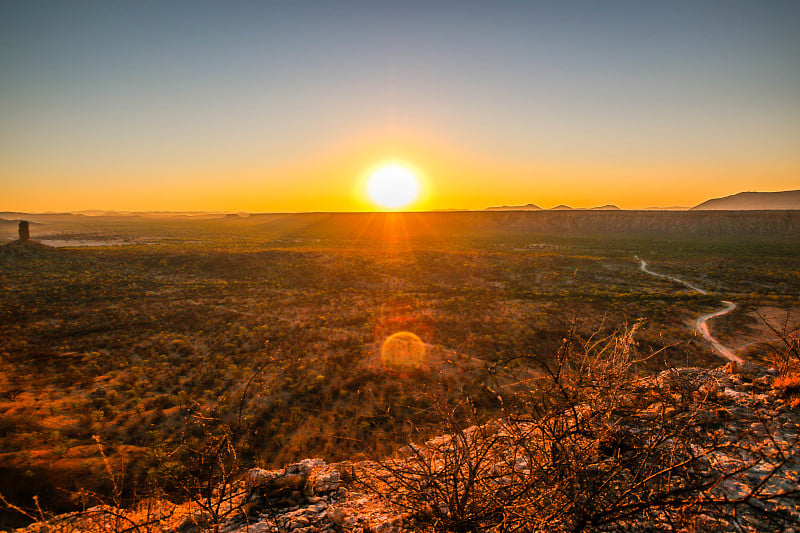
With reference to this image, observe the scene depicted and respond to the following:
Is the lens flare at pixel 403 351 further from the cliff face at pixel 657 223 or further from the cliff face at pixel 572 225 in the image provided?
the cliff face at pixel 657 223

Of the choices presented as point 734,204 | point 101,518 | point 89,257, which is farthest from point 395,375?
point 734,204

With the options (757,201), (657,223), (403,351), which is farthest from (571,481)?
(757,201)

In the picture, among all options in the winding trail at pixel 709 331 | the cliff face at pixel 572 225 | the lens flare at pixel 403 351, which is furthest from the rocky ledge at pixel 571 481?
the cliff face at pixel 572 225

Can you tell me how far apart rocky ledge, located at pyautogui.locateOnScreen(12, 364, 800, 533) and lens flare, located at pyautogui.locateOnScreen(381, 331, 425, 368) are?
6092 millimetres

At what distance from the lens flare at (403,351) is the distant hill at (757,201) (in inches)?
7904

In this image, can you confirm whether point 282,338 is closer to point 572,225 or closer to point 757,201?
point 572,225

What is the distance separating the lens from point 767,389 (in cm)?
596

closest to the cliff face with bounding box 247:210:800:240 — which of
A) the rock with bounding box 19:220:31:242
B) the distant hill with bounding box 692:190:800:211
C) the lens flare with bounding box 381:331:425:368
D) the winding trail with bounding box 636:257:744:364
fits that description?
the rock with bounding box 19:220:31:242

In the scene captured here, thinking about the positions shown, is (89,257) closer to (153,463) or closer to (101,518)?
(153,463)

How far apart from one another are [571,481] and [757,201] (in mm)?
259215

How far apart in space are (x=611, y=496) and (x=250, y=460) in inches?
271

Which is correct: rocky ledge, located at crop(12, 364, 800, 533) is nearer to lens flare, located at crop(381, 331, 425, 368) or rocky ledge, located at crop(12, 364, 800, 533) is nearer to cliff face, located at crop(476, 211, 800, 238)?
lens flare, located at crop(381, 331, 425, 368)

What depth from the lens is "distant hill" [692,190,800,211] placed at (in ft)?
516

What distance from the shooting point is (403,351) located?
43.4 ft
